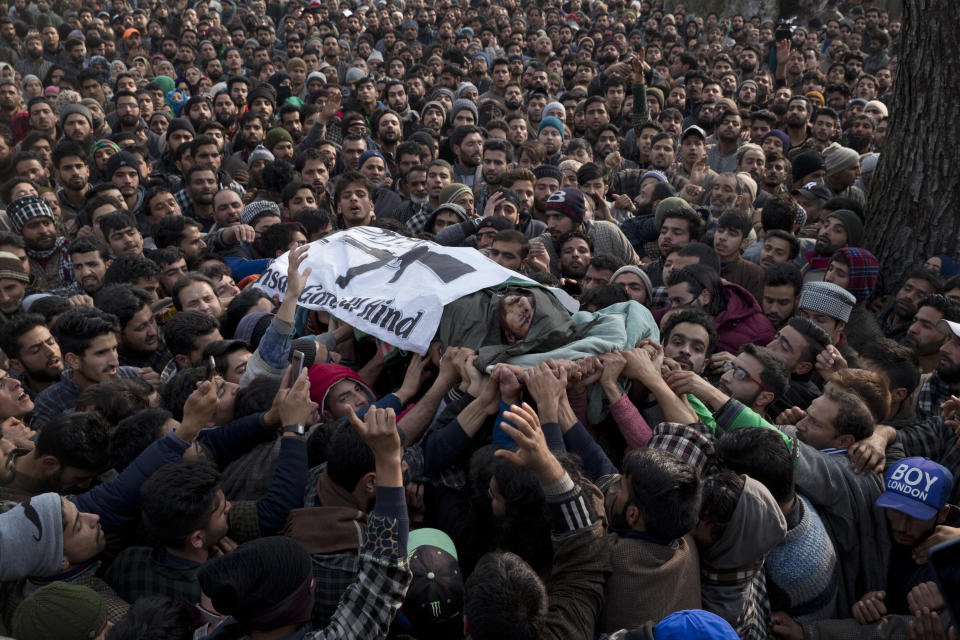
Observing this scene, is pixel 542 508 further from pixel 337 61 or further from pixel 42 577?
pixel 337 61

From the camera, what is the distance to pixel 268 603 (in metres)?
2.25

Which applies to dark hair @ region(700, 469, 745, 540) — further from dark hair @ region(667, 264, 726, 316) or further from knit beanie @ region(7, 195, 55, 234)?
knit beanie @ region(7, 195, 55, 234)

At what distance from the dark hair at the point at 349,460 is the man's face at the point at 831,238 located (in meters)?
4.55

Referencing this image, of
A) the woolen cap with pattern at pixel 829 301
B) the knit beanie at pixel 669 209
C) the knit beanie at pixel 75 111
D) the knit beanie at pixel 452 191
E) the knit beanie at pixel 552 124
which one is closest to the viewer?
the woolen cap with pattern at pixel 829 301

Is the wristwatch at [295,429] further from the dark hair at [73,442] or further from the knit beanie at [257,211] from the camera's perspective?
the knit beanie at [257,211]

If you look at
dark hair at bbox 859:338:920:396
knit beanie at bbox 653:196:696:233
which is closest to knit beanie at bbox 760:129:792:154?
knit beanie at bbox 653:196:696:233

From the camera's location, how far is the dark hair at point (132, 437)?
3318 millimetres

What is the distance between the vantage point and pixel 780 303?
5242 mm

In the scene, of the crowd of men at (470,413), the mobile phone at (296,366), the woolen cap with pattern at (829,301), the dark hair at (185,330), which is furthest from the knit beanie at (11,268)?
the woolen cap with pattern at (829,301)

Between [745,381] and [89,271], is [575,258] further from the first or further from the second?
[89,271]

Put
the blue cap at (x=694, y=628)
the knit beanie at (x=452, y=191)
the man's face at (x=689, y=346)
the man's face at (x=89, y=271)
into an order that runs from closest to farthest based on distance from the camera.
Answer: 1. the blue cap at (x=694, y=628)
2. the man's face at (x=689, y=346)
3. the man's face at (x=89, y=271)
4. the knit beanie at (x=452, y=191)

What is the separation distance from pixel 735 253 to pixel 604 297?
67.6 inches

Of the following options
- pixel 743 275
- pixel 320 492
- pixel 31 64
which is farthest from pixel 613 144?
pixel 31 64

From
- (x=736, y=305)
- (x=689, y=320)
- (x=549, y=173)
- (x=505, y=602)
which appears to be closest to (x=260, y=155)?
(x=549, y=173)
